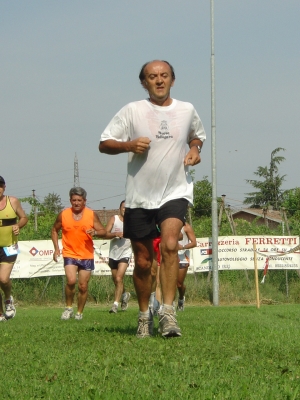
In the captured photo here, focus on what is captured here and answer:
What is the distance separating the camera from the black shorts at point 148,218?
6.92m

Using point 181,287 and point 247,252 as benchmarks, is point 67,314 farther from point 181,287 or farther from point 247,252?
point 247,252

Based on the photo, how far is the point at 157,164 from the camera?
6.88 metres

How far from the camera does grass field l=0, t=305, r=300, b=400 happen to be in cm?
422

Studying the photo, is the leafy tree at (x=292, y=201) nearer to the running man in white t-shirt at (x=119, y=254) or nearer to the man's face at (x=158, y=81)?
the running man in white t-shirt at (x=119, y=254)

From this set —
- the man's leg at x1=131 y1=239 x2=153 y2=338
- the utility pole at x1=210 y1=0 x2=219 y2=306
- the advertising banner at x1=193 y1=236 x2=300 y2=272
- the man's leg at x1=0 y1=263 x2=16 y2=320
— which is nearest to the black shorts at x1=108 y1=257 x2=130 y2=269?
the man's leg at x1=0 y1=263 x2=16 y2=320

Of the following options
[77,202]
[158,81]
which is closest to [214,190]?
[77,202]

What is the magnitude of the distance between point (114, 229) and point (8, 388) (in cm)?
1206

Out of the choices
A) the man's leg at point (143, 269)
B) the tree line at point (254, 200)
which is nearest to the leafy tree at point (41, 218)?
the tree line at point (254, 200)

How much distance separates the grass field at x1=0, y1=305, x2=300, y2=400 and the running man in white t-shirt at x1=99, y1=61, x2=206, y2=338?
0.75m

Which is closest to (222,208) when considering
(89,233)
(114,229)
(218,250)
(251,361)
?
(218,250)

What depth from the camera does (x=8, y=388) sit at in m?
4.48

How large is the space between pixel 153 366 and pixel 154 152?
2398 mm

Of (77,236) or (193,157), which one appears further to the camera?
(77,236)

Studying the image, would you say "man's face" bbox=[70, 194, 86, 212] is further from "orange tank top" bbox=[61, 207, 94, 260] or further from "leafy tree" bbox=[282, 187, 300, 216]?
"leafy tree" bbox=[282, 187, 300, 216]
